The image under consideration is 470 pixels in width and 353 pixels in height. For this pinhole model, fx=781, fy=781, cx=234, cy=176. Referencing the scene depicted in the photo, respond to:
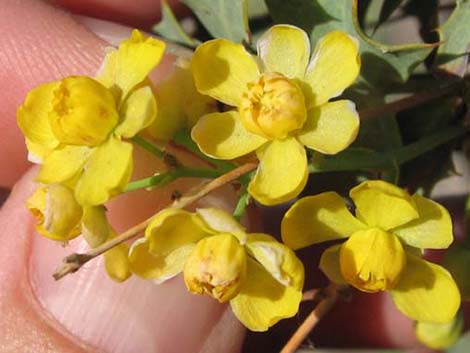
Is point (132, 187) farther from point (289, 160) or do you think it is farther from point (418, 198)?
point (418, 198)

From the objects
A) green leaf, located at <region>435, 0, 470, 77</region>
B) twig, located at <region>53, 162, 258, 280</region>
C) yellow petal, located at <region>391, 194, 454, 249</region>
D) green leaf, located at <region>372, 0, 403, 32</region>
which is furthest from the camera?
green leaf, located at <region>372, 0, 403, 32</region>

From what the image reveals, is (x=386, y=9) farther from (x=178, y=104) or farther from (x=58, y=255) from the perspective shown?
(x=58, y=255)

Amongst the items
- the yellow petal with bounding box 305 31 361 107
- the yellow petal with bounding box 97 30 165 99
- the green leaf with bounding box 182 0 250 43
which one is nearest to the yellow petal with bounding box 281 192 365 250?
the yellow petal with bounding box 305 31 361 107

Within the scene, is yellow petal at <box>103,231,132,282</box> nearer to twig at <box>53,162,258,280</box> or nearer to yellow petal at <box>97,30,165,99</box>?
twig at <box>53,162,258,280</box>

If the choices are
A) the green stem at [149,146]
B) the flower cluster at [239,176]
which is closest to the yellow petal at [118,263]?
the flower cluster at [239,176]

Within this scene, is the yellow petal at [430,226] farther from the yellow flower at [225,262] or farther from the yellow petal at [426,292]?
the yellow flower at [225,262]

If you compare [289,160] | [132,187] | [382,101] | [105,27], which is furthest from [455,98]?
[105,27]
